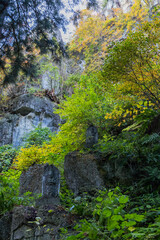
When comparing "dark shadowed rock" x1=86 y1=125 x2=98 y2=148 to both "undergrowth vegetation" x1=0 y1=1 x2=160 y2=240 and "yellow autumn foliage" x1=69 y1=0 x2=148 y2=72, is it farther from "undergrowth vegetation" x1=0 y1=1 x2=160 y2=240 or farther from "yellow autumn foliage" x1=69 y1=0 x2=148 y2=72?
"yellow autumn foliage" x1=69 y1=0 x2=148 y2=72

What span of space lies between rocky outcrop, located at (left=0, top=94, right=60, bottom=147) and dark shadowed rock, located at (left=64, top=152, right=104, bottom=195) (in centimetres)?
760

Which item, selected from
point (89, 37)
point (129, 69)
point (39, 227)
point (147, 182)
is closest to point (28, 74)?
point (129, 69)

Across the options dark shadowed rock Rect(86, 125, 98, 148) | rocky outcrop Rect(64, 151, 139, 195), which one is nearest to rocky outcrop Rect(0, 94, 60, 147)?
dark shadowed rock Rect(86, 125, 98, 148)

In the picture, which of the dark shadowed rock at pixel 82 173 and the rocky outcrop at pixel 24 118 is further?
the rocky outcrop at pixel 24 118

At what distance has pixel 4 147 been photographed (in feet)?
35.2

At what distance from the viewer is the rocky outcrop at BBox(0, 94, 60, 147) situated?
1204cm

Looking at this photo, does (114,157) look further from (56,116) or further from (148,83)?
(56,116)

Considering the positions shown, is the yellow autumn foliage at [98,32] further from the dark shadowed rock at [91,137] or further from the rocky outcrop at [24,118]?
the dark shadowed rock at [91,137]

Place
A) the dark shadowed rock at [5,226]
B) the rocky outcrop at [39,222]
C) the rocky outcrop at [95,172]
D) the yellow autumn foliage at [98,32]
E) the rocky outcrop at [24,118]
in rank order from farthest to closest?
1. the yellow autumn foliage at [98,32]
2. the rocky outcrop at [24,118]
3. the rocky outcrop at [95,172]
4. the dark shadowed rock at [5,226]
5. the rocky outcrop at [39,222]

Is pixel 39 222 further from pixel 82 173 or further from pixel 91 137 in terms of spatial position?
pixel 91 137

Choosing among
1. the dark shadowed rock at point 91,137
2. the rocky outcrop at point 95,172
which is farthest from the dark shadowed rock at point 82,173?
the dark shadowed rock at point 91,137

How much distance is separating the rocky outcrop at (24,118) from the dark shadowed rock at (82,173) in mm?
7601

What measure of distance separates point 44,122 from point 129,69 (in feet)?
31.4

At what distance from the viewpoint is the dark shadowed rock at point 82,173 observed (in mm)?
4324
